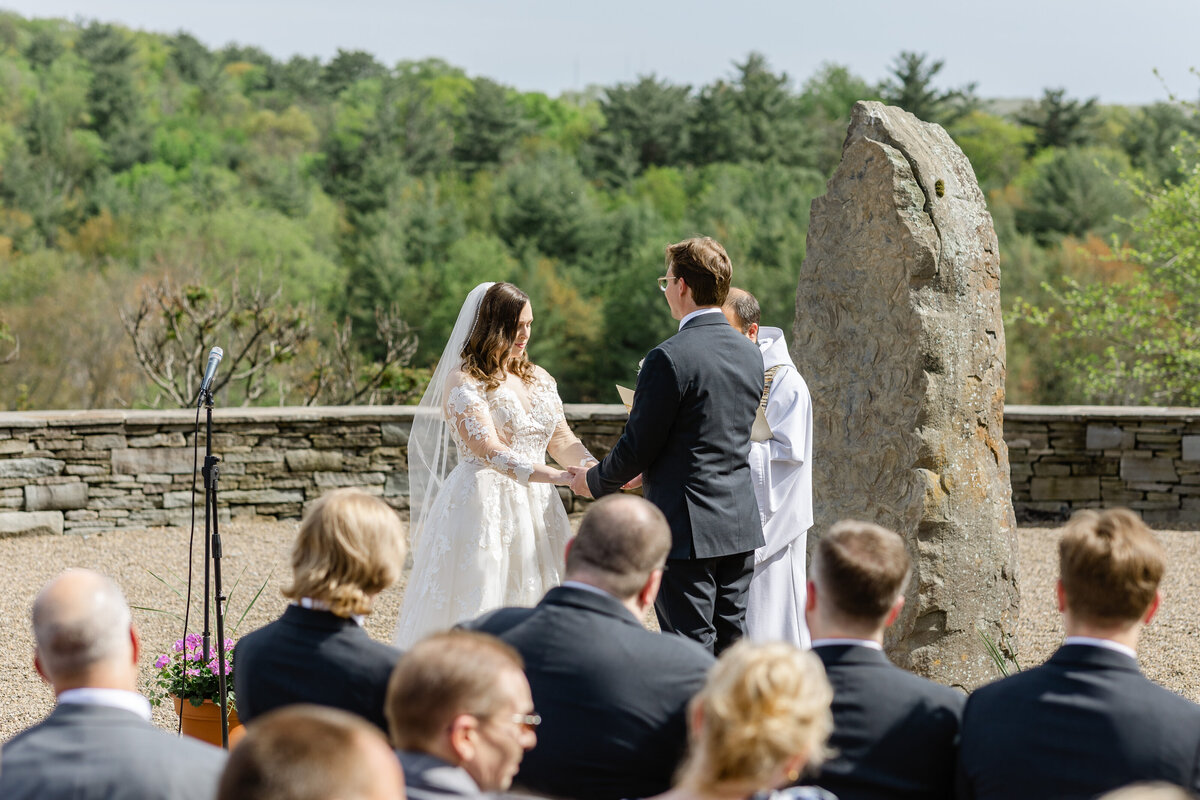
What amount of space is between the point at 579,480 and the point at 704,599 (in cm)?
68

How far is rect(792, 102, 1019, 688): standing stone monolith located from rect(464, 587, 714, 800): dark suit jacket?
260cm

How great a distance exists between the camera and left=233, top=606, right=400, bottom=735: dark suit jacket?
91.7 inches

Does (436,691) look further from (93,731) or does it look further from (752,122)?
(752,122)

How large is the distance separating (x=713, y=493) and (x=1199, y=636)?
12.4 feet

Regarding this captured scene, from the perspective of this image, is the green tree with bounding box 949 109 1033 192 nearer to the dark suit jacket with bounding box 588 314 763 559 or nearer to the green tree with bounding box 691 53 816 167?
the green tree with bounding box 691 53 816 167

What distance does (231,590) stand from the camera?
6500mm

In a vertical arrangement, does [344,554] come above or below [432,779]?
above

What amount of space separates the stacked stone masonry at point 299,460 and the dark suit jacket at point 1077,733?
6060 mm

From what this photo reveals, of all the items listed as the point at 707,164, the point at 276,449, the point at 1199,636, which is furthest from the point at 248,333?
the point at 707,164

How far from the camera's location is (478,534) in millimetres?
4156

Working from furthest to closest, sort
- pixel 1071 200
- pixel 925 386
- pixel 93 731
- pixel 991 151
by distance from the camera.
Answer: pixel 991 151, pixel 1071 200, pixel 925 386, pixel 93 731

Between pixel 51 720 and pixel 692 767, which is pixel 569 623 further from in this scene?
pixel 51 720

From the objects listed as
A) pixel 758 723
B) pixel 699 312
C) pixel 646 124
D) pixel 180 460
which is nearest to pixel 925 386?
pixel 699 312

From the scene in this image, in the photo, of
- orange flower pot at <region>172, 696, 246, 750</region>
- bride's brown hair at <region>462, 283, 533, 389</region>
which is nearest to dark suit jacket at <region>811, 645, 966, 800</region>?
bride's brown hair at <region>462, 283, 533, 389</region>
